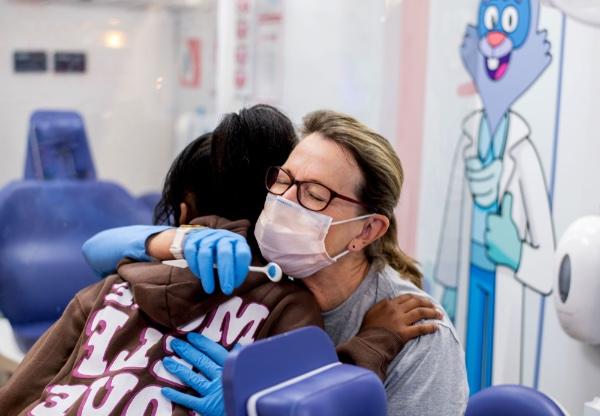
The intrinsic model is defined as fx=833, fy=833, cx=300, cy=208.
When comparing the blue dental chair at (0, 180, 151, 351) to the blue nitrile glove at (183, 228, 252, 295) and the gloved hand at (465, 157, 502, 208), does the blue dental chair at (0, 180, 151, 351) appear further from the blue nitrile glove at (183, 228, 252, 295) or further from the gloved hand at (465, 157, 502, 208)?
the blue nitrile glove at (183, 228, 252, 295)

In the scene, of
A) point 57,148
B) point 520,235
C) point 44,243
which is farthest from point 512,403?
point 57,148

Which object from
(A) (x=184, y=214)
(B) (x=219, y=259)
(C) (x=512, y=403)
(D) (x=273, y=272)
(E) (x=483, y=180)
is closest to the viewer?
(B) (x=219, y=259)

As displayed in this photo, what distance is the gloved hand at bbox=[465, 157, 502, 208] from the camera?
2779mm

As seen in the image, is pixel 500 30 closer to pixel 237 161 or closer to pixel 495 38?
pixel 495 38

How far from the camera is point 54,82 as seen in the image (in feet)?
10.9

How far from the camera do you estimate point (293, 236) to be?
5.32 feet

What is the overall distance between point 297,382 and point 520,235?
5.62 ft

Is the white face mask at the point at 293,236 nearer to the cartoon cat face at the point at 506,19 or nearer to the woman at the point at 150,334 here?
the woman at the point at 150,334

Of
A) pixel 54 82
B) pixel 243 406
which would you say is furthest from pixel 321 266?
pixel 54 82

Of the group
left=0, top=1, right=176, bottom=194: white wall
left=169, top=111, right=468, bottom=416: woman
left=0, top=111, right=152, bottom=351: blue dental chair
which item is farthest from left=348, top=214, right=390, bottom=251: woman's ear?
left=0, top=1, right=176, bottom=194: white wall

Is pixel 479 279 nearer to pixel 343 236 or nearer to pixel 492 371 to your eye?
pixel 492 371

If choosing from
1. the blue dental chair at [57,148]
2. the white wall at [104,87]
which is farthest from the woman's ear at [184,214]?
the white wall at [104,87]

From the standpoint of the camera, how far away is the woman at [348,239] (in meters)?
1.56

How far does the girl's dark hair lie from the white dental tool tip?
16 centimetres
